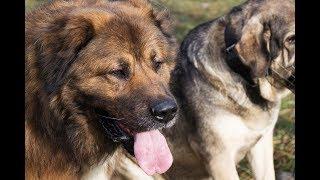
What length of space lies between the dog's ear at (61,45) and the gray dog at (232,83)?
1.42m

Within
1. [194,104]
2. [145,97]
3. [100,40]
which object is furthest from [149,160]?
[194,104]

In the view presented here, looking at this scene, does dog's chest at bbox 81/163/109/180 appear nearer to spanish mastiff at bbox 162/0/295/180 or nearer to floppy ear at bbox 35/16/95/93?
floppy ear at bbox 35/16/95/93

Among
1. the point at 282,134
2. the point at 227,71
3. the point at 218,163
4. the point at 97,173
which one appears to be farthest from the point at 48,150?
the point at 282,134

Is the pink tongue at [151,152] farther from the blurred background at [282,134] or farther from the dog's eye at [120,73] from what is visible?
the blurred background at [282,134]

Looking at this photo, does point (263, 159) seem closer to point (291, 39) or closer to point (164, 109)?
point (291, 39)

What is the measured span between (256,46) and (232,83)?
433mm

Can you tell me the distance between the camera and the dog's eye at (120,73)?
4328 mm

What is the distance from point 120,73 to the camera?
4340 millimetres

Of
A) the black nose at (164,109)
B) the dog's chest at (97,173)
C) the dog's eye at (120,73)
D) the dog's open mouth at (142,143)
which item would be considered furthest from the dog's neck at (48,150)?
the black nose at (164,109)

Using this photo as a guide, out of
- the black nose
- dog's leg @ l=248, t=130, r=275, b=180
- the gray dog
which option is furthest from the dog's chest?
dog's leg @ l=248, t=130, r=275, b=180

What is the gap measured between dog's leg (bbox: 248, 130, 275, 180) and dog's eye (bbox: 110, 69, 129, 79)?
Result: 7.10 ft
